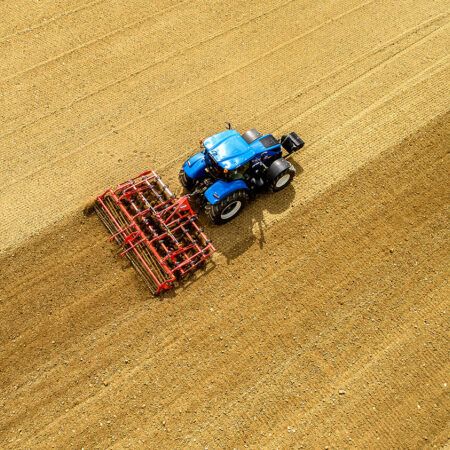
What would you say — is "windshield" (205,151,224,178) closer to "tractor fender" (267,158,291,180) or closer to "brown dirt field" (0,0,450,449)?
"tractor fender" (267,158,291,180)

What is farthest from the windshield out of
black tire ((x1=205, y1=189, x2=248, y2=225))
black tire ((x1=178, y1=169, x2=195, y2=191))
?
black tire ((x1=178, y1=169, x2=195, y2=191))

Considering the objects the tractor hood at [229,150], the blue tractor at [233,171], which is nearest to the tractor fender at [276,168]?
the blue tractor at [233,171]

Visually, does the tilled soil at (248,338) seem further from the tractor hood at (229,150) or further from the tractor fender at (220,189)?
the tractor hood at (229,150)

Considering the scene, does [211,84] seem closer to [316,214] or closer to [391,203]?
[316,214]

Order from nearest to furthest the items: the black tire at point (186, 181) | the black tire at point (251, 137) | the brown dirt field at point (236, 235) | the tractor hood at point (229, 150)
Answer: the brown dirt field at point (236, 235) → the tractor hood at point (229, 150) → the black tire at point (186, 181) → the black tire at point (251, 137)

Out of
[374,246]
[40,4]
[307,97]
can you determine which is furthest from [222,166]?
[40,4]

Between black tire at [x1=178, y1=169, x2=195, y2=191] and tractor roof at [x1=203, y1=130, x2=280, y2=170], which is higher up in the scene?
black tire at [x1=178, y1=169, x2=195, y2=191]

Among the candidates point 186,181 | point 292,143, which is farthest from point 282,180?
point 186,181
